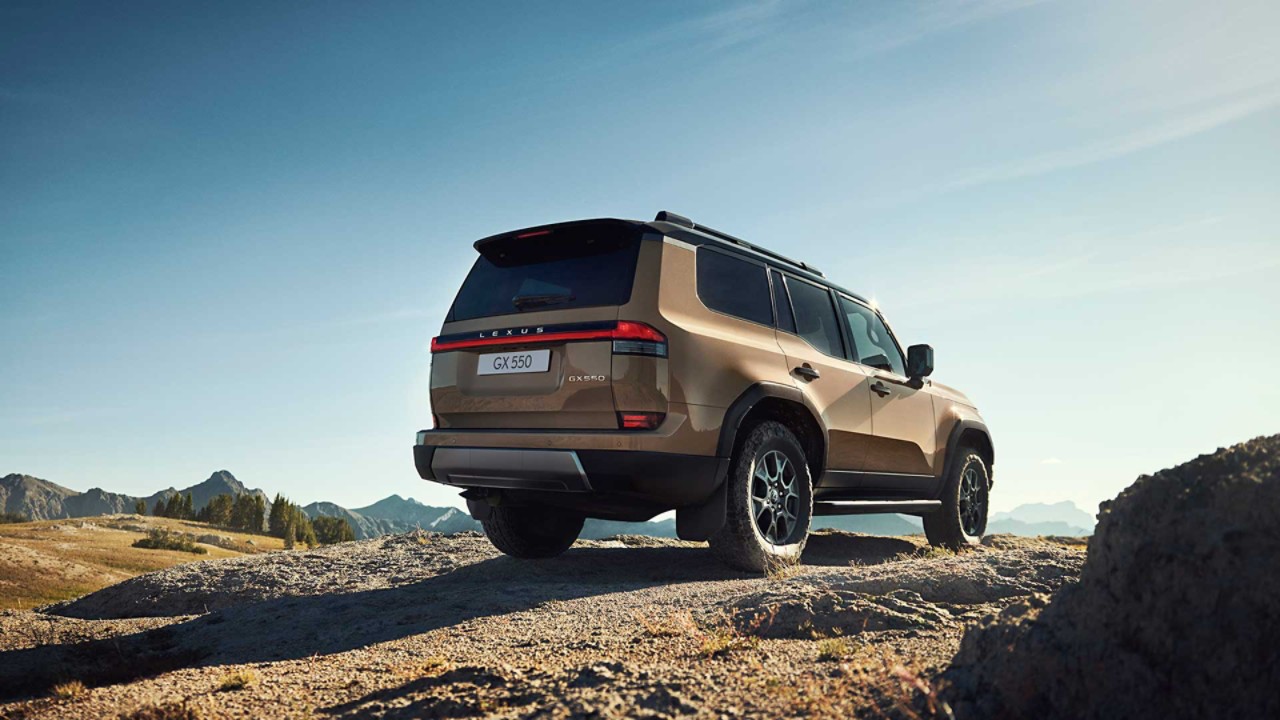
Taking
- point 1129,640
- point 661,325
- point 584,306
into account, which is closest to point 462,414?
point 584,306

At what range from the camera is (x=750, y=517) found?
5.71 m

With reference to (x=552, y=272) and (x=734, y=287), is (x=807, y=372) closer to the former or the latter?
(x=734, y=287)

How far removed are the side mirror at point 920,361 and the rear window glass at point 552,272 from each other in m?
3.77

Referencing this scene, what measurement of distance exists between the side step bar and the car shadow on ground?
2.28ft

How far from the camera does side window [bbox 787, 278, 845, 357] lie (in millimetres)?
6703

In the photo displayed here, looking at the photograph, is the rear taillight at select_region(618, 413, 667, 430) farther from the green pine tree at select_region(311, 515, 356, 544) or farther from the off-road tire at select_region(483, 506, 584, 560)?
the green pine tree at select_region(311, 515, 356, 544)

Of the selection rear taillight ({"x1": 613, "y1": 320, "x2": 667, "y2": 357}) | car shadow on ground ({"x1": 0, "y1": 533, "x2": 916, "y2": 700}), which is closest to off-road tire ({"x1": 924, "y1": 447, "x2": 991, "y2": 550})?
car shadow on ground ({"x1": 0, "y1": 533, "x2": 916, "y2": 700})

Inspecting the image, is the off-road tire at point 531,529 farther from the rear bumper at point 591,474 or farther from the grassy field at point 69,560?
the grassy field at point 69,560

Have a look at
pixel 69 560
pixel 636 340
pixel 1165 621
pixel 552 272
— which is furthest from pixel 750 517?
pixel 69 560

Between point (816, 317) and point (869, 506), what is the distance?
1.67 m

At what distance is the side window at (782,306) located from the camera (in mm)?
6387

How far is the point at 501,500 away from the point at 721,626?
2213 millimetres

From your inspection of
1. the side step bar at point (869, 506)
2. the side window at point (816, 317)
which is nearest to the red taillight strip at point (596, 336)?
the side window at point (816, 317)

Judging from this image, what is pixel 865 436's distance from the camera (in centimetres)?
703
